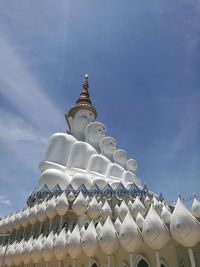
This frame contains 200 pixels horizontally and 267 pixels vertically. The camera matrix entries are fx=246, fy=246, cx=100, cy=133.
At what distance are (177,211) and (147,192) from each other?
12368 mm

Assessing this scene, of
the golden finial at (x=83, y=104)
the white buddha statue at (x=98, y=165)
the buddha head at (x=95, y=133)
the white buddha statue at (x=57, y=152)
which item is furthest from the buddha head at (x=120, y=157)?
the golden finial at (x=83, y=104)

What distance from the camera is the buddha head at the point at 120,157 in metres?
28.4

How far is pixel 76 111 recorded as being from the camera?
113ft

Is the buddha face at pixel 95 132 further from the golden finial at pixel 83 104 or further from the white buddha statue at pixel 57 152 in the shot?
the golden finial at pixel 83 104

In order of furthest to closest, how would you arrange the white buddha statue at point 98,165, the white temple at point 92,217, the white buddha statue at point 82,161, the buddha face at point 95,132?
the buddha face at point 95,132
the white buddha statue at point 82,161
the white buddha statue at point 98,165
the white temple at point 92,217

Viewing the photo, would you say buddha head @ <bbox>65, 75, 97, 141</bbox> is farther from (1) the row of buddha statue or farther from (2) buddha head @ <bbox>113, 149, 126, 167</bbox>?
(2) buddha head @ <bbox>113, 149, 126, 167</bbox>

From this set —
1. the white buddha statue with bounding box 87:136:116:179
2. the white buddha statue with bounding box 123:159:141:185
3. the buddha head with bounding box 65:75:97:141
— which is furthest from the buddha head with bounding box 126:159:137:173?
the buddha head with bounding box 65:75:97:141

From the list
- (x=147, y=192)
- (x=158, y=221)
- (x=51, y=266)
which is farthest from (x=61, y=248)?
(x=147, y=192)

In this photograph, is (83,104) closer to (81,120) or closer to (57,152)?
(81,120)

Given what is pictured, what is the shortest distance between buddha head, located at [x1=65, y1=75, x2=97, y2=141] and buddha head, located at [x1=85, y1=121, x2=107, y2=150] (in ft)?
5.90

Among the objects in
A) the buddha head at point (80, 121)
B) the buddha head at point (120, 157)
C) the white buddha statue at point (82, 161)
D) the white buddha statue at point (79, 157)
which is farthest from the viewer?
the buddha head at point (80, 121)

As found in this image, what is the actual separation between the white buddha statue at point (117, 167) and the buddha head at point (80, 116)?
5.87 m

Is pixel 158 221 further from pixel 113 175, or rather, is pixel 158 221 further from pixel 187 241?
pixel 113 175

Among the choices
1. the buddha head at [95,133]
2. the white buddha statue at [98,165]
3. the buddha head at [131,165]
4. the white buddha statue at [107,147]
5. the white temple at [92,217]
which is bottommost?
the white temple at [92,217]
